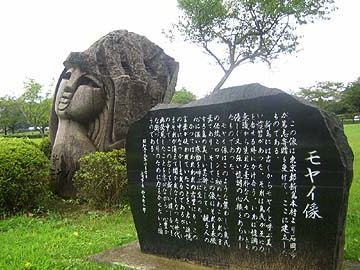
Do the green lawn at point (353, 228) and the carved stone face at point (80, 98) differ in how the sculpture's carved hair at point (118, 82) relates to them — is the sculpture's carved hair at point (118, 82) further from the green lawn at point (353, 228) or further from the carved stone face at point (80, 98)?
the green lawn at point (353, 228)

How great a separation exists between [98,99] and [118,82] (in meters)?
0.53

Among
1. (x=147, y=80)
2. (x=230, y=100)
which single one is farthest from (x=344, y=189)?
(x=147, y=80)

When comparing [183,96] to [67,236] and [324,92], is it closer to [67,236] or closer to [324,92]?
[324,92]

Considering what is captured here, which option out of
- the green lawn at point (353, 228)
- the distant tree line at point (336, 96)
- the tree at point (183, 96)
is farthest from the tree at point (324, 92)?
the green lawn at point (353, 228)

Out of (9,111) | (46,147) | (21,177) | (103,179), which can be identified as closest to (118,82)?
(103,179)

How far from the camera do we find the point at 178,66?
9.80 m

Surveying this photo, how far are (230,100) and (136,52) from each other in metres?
5.11

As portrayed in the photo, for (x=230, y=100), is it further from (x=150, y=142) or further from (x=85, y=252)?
(x=85, y=252)

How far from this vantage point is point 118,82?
827 cm

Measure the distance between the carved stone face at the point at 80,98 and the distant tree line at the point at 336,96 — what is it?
1518 inches

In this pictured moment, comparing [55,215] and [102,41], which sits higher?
[102,41]

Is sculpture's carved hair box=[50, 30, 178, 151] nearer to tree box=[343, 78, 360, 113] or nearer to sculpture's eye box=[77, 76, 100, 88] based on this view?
sculpture's eye box=[77, 76, 100, 88]

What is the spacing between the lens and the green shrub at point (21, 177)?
688 centimetres

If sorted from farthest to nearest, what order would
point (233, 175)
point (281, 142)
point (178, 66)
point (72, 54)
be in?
1. point (178, 66)
2. point (72, 54)
3. point (233, 175)
4. point (281, 142)
